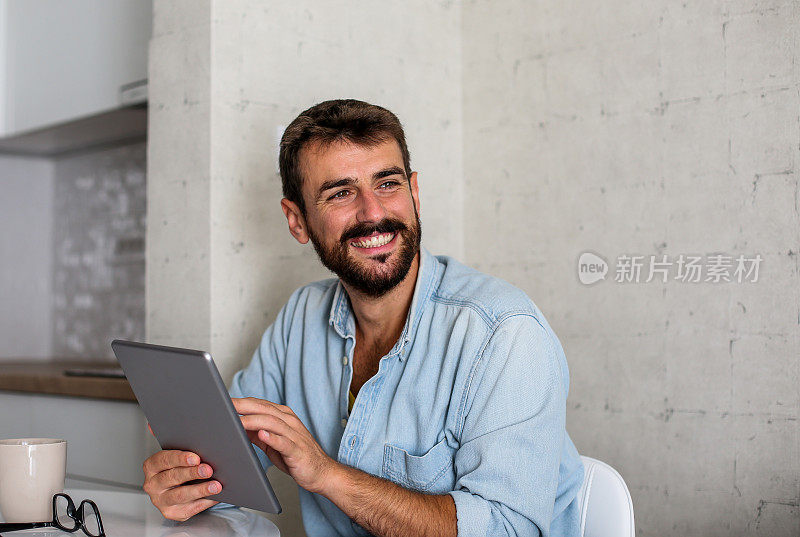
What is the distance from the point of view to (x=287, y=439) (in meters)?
1.18

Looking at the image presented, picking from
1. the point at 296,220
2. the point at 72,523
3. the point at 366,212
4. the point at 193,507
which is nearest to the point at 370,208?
the point at 366,212

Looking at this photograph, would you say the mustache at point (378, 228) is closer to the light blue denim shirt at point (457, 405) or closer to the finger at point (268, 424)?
the light blue denim shirt at point (457, 405)

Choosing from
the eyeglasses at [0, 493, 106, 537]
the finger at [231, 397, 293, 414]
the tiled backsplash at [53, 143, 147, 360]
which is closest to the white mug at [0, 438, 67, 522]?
the eyeglasses at [0, 493, 106, 537]

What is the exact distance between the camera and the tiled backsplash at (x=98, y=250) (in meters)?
3.35

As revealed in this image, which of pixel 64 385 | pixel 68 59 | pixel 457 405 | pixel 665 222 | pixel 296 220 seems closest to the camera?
pixel 457 405

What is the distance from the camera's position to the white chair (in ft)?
4.54

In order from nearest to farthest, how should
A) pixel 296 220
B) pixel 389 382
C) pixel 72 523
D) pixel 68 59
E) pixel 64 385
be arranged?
pixel 72 523, pixel 389 382, pixel 296 220, pixel 64 385, pixel 68 59

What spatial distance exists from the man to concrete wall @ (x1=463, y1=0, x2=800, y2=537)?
0.94 metres

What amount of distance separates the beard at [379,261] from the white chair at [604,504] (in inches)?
19.2

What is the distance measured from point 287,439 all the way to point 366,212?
1.71 feet

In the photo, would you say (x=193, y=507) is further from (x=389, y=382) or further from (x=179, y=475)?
(x=389, y=382)

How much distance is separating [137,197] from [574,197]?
70.6 inches

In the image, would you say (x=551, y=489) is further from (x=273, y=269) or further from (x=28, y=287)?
(x=28, y=287)

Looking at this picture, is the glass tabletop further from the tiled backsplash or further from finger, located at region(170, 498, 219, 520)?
the tiled backsplash
